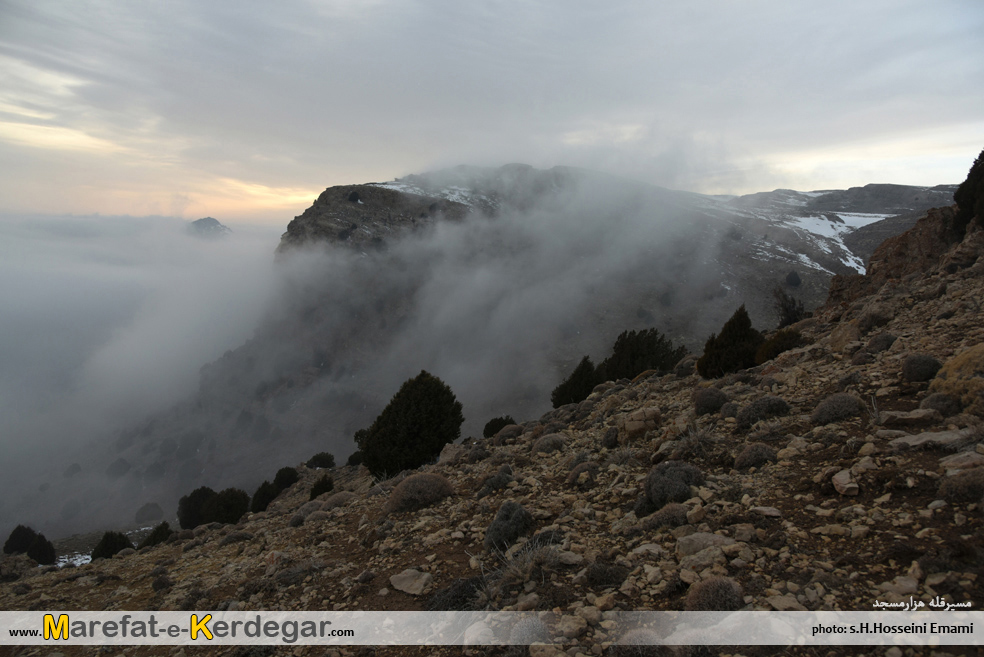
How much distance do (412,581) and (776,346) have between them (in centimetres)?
1437

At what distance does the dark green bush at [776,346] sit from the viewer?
15.3 meters

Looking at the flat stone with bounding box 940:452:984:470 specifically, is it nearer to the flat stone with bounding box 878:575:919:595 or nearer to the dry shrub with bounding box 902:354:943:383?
the flat stone with bounding box 878:575:919:595

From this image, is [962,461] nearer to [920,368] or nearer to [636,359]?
[920,368]

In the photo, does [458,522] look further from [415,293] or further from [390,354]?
[415,293]

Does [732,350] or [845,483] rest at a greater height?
[845,483]

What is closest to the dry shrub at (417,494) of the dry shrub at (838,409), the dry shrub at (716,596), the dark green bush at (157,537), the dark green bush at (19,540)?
the dry shrub at (716,596)

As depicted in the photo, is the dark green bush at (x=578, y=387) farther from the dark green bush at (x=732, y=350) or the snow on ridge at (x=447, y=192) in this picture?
the snow on ridge at (x=447, y=192)

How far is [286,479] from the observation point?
39.5 m

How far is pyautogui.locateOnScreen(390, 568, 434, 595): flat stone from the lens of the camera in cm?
584

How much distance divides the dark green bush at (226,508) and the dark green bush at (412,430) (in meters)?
19.4

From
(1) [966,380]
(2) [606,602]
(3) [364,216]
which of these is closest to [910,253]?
(1) [966,380]

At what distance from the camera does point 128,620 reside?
782 cm

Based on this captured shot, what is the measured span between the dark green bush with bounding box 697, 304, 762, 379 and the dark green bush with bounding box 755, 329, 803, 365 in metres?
0.37

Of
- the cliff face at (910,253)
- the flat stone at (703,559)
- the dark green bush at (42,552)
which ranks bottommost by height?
the dark green bush at (42,552)
